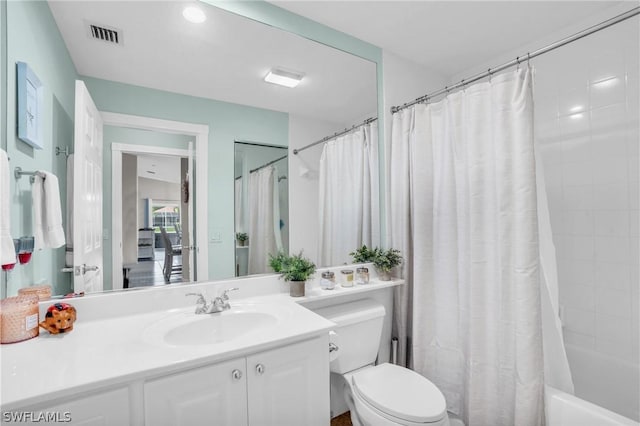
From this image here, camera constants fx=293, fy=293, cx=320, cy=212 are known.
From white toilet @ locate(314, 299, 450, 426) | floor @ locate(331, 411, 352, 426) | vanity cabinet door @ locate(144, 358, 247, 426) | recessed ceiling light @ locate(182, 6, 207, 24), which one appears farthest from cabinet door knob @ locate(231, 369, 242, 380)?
recessed ceiling light @ locate(182, 6, 207, 24)

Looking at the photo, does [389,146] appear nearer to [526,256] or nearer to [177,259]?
[526,256]

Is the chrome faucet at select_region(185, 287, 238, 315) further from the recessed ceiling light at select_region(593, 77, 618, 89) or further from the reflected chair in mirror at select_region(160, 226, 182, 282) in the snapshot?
the recessed ceiling light at select_region(593, 77, 618, 89)

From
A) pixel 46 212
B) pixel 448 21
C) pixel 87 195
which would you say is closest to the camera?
pixel 46 212

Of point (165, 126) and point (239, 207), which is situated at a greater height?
point (165, 126)

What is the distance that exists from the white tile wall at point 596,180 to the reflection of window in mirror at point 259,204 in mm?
1891

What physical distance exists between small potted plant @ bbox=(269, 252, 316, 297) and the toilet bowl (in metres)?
0.54

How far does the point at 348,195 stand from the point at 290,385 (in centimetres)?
129

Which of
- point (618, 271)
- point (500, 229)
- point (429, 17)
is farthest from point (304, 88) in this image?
point (618, 271)

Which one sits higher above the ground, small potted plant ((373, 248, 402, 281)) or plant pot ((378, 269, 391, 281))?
small potted plant ((373, 248, 402, 281))

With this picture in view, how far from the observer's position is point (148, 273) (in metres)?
1.35

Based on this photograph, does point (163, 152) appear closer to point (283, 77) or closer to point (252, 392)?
point (283, 77)

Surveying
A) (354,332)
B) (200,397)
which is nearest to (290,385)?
(200,397)

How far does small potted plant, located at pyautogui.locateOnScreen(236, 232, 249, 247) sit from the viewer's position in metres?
1.58

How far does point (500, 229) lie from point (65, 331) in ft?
6.45
